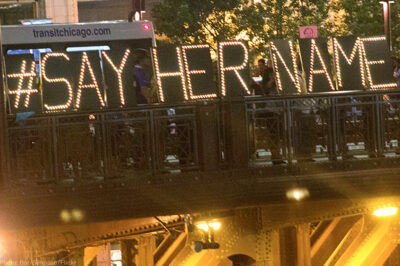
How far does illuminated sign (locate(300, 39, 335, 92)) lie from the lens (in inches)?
729

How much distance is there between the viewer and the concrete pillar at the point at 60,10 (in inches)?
1495

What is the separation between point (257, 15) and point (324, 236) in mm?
19216

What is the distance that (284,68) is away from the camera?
1848cm

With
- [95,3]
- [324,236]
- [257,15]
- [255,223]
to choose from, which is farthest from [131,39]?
[95,3]

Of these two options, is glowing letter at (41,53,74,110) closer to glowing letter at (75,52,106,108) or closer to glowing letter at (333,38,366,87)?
glowing letter at (75,52,106,108)

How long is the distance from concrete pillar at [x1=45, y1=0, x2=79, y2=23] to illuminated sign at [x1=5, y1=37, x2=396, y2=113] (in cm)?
1965

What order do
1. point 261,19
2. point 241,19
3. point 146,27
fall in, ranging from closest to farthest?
point 146,27, point 261,19, point 241,19

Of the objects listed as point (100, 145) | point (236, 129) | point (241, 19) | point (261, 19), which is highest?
point (241, 19)

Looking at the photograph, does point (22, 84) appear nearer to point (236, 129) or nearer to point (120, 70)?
point (120, 70)

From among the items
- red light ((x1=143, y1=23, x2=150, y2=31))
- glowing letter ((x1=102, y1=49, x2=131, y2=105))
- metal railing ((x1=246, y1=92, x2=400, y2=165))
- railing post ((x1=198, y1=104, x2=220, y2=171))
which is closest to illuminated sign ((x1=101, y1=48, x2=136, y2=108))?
glowing letter ((x1=102, y1=49, x2=131, y2=105))

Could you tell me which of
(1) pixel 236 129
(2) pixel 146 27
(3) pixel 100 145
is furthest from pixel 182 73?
(2) pixel 146 27

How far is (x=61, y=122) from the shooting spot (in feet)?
57.2

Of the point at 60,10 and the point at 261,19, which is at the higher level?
the point at 261,19

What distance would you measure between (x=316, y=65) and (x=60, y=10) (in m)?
20.9
